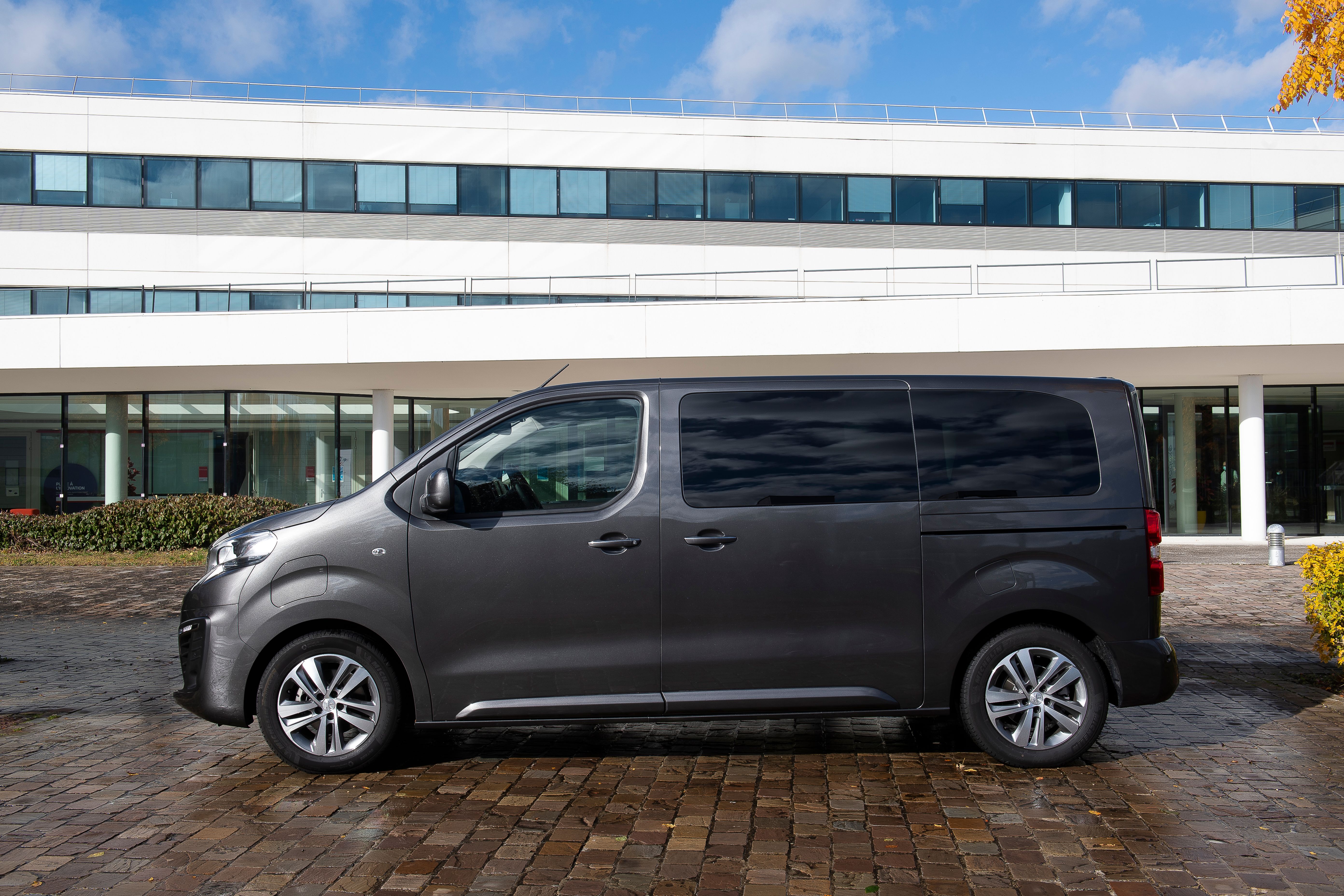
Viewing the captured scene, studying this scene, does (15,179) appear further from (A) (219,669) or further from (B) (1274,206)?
(B) (1274,206)

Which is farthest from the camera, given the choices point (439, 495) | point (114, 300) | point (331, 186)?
point (331, 186)

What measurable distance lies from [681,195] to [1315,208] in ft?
57.5

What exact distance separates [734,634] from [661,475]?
33.2 inches

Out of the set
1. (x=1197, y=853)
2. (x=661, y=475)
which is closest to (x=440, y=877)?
(x=661, y=475)

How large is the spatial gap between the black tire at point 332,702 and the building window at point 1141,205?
89.3 ft

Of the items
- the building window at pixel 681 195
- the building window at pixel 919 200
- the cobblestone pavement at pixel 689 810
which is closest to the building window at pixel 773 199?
the building window at pixel 681 195

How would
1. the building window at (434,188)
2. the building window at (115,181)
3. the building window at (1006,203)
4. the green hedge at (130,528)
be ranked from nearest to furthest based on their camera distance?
the green hedge at (130,528) → the building window at (115,181) → the building window at (434,188) → the building window at (1006,203)

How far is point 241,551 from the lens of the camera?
16.2ft

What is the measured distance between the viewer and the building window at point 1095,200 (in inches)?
1071

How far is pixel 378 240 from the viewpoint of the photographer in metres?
25.4

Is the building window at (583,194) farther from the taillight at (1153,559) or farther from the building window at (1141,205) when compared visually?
the taillight at (1153,559)

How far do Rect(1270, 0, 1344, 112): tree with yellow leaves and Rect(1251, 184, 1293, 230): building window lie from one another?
22.2m

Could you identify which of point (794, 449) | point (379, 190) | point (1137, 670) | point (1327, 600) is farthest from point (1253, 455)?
point (379, 190)

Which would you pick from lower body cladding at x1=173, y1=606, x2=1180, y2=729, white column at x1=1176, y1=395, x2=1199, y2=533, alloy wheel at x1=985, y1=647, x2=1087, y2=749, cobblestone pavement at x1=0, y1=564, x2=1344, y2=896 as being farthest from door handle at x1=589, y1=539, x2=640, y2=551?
white column at x1=1176, y1=395, x2=1199, y2=533
